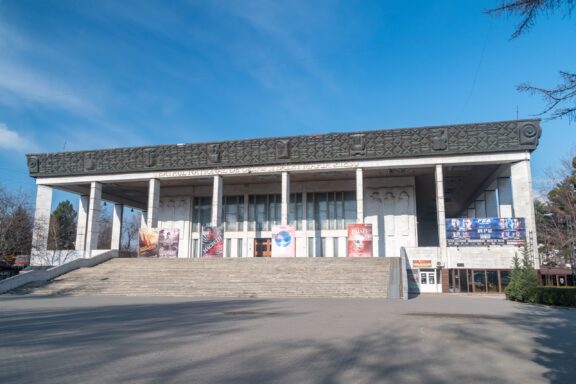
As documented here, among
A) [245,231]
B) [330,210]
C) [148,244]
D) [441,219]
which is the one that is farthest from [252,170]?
[441,219]

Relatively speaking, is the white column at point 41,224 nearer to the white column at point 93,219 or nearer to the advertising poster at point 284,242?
the white column at point 93,219

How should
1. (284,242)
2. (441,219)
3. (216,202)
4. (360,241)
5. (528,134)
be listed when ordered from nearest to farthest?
(360,241) → (528,134) → (441,219) → (284,242) → (216,202)

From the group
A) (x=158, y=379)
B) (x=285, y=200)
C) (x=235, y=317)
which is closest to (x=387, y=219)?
(x=285, y=200)

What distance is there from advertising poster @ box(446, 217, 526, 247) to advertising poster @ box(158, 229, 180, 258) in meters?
21.4

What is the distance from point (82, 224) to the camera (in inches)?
1690

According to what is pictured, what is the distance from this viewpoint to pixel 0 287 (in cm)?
2473

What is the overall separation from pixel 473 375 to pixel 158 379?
4.21m

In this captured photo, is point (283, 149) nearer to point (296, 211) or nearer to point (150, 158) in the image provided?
point (296, 211)

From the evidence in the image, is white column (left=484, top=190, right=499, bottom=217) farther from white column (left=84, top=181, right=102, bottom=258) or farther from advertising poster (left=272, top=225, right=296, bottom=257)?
white column (left=84, top=181, right=102, bottom=258)

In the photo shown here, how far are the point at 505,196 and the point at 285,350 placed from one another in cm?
3344

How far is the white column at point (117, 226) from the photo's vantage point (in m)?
45.2

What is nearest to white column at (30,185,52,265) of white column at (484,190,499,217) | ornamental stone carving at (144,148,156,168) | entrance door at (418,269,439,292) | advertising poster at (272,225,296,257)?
ornamental stone carving at (144,148,156,168)

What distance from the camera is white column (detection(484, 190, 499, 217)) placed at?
37.9 metres

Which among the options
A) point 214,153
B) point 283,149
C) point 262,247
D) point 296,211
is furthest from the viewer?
point 262,247
